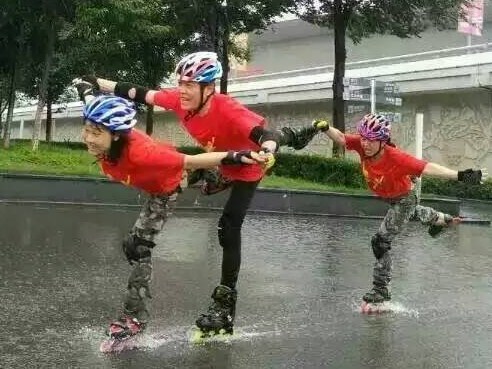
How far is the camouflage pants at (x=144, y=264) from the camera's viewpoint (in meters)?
4.57

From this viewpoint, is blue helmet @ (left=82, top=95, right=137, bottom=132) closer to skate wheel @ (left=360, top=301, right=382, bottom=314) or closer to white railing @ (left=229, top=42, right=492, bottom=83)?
skate wheel @ (left=360, top=301, right=382, bottom=314)

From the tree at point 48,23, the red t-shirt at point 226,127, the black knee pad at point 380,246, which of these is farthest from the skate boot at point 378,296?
the tree at point 48,23

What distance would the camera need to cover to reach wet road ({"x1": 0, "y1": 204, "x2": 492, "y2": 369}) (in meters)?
4.41

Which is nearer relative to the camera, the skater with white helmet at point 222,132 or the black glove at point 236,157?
the black glove at point 236,157

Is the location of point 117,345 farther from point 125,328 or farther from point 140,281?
point 140,281

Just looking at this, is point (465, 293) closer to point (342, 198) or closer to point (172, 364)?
point (172, 364)

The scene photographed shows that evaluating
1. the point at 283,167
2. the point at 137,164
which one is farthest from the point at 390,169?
the point at 283,167

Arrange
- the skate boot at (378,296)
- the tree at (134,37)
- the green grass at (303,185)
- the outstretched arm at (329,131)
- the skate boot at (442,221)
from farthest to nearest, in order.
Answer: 1. the tree at (134,37)
2. the green grass at (303,185)
3. the skate boot at (442,221)
4. the skate boot at (378,296)
5. the outstretched arm at (329,131)

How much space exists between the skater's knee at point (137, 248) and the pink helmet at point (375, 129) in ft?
7.24

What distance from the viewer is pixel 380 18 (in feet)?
67.4

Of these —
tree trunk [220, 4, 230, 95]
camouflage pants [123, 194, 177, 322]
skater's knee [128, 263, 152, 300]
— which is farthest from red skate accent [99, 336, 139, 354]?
tree trunk [220, 4, 230, 95]

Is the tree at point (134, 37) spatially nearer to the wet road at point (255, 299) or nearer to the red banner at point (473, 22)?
the wet road at point (255, 299)

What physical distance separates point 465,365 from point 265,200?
32.6 feet

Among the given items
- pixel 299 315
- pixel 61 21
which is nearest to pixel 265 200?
pixel 61 21
